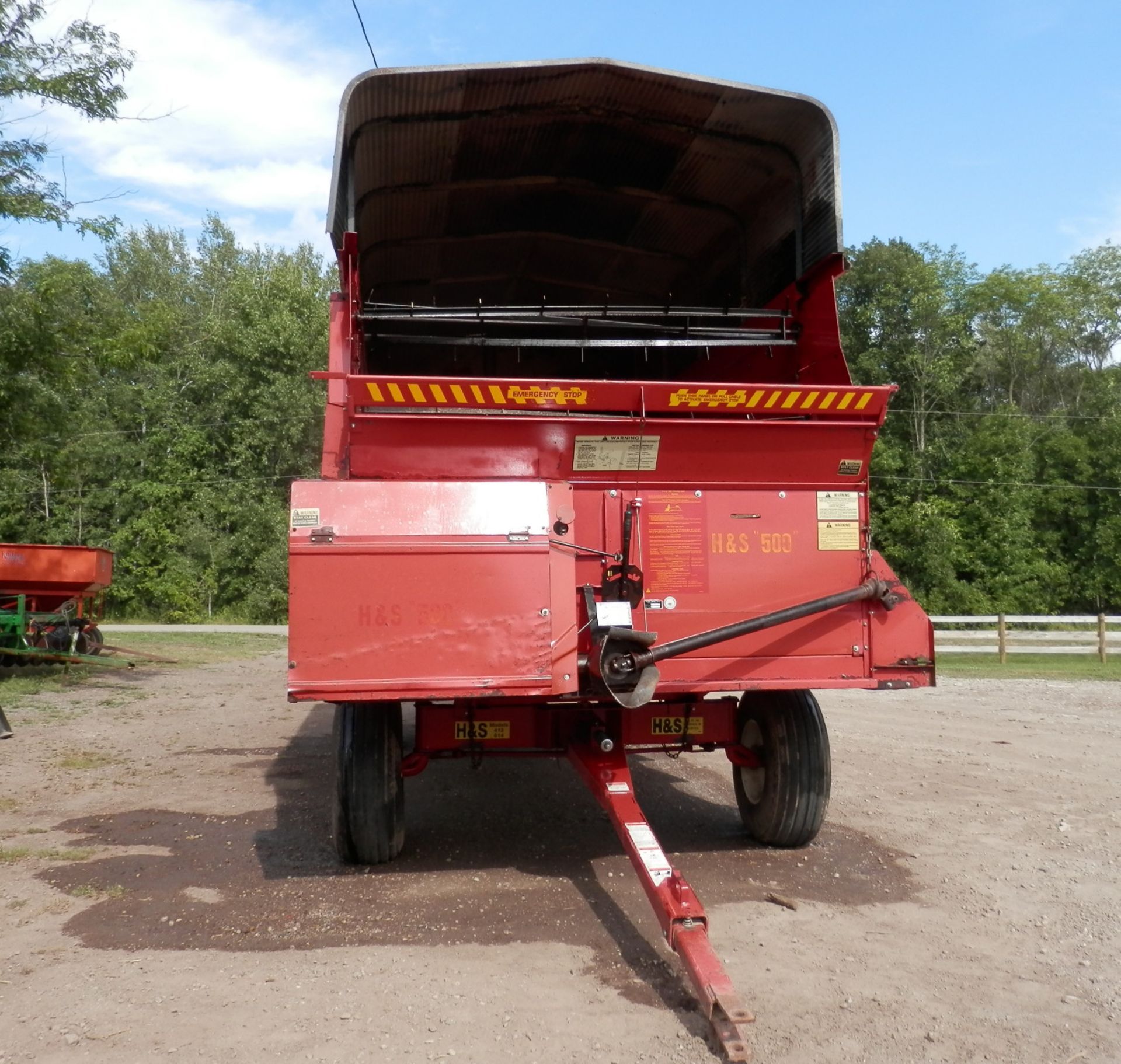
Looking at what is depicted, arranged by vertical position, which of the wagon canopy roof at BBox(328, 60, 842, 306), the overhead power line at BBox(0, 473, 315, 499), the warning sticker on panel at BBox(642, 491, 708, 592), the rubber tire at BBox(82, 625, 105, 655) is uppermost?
the overhead power line at BBox(0, 473, 315, 499)

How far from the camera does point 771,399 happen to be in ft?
16.6

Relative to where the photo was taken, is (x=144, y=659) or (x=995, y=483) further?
(x=995, y=483)

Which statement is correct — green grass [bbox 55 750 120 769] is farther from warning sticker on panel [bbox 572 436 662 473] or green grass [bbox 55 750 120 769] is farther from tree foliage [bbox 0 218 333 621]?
tree foliage [bbox 0 218 333 621]

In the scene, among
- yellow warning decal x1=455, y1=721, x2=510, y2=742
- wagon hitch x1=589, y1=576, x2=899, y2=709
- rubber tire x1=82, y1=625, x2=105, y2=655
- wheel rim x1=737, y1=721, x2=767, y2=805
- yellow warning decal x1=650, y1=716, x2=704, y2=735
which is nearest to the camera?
wagon hitch x1=589, y1=576, x2=899, y2=709

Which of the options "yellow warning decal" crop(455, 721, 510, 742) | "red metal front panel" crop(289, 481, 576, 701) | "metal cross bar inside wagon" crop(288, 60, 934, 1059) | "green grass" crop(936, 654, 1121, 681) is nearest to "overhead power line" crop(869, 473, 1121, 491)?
"green grass" crop(936, 654, 1121, 681)

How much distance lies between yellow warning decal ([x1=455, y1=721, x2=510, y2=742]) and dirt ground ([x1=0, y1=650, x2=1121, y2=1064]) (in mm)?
652

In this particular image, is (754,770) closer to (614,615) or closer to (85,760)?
(614,615)

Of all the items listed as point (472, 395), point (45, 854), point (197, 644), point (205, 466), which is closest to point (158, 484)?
point (205, 466)

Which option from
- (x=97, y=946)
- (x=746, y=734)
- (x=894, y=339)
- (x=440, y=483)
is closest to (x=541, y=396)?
(x=440, y=483)

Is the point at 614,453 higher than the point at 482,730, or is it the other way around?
the point at 614,453

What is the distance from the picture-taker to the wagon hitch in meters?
4.56

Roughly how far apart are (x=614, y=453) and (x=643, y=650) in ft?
3.11

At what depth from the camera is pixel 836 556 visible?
5172mm

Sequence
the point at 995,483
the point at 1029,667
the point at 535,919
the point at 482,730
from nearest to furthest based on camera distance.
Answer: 1. the point at 535,919
2. the point at 482,730
3. the point at 1029,667
4. the point at 995,483
